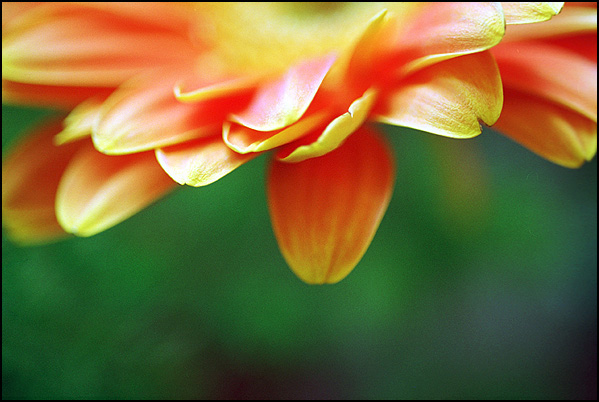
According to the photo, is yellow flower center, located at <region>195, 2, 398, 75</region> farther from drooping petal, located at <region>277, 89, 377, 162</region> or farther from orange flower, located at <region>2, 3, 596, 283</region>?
drooping petal, located at <region>277, 89, 377, 162</region>

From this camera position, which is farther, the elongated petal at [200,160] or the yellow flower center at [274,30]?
the yellow flower center at [274,30]

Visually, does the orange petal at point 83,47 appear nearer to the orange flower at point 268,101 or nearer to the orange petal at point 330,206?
the orange flower at point 268,101

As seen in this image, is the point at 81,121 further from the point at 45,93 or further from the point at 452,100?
the point at 452,100

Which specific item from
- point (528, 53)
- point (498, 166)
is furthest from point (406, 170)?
point (528, 53)

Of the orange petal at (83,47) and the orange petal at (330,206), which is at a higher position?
the orange petal at (83,47)

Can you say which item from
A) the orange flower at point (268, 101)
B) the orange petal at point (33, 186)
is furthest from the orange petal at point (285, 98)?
the orange petal at point (33, 186)

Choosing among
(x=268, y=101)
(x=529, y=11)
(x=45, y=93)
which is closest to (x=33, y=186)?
(x=45, y=93)

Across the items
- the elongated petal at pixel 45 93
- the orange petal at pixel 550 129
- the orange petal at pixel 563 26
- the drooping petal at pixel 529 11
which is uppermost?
the elongated petal at pixel 45 93
